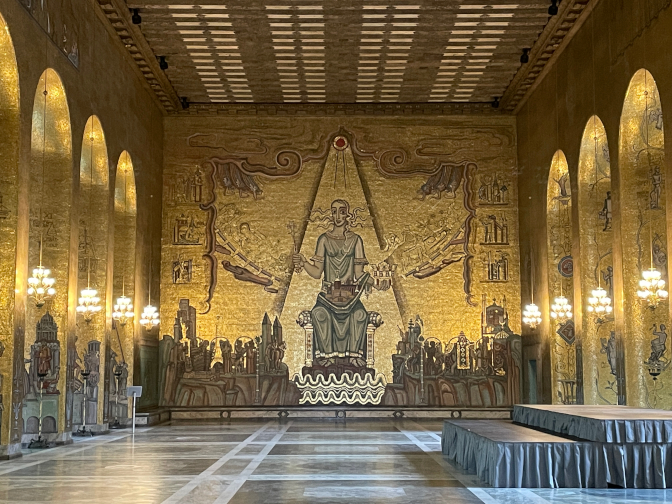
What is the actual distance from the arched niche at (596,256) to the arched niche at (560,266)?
148 cm

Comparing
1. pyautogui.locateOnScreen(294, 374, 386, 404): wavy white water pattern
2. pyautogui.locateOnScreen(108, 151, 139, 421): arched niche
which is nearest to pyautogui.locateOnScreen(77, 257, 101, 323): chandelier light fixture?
pyautogui.locateOnScreen(108, 151, 139, 421): arched niche

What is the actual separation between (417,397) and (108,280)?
9.28 m

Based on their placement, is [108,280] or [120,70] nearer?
[108,280]

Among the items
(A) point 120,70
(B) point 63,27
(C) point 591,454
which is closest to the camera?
(C) point 591,454

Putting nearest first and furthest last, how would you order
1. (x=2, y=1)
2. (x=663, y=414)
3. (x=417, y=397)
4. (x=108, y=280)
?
(x=663, y=414), (x=2, y=1), (x=108, y=280), (x=417, y=397)

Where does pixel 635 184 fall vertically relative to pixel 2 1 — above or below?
below

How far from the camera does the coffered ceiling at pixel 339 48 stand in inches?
704

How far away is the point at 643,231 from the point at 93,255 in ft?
36.1

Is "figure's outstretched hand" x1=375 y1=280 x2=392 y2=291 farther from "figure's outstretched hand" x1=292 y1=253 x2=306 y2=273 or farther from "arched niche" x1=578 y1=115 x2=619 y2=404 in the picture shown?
"arched niche" x1=578 y1=115 x2=619 y2=404

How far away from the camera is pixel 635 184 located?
50.0ft

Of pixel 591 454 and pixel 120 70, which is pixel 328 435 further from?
pixel 120 70

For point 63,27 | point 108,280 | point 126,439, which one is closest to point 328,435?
point 126,439

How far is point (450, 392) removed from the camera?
2298 cm

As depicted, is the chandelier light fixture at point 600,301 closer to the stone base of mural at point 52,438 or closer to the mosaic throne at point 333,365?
the mosaic throne at point 333,365
